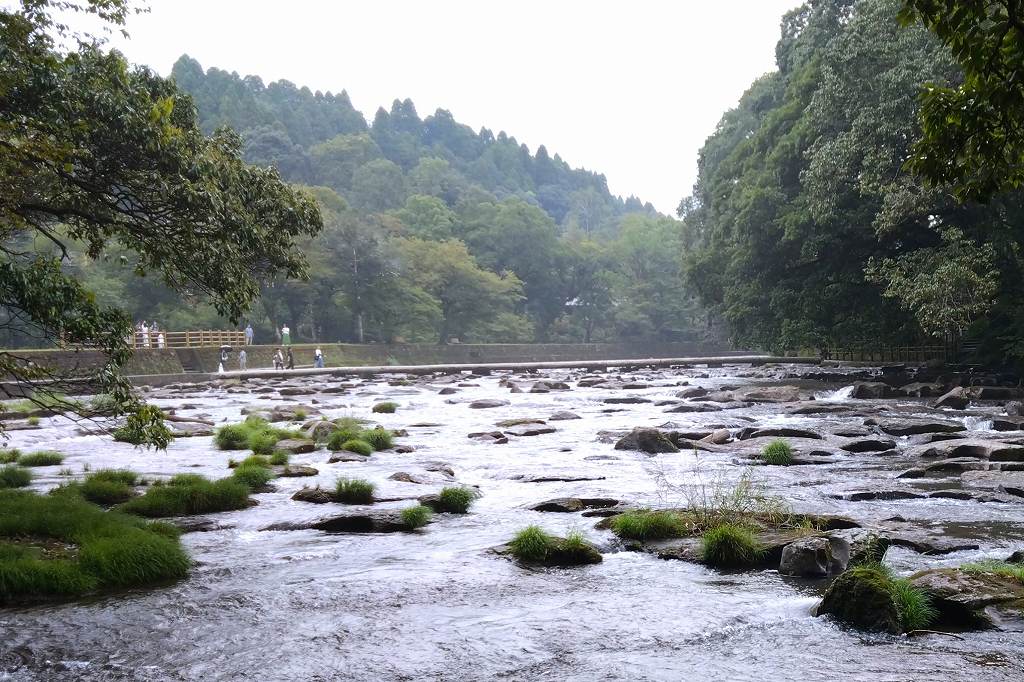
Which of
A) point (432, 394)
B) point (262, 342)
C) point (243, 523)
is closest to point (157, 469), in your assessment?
point (243, 523)

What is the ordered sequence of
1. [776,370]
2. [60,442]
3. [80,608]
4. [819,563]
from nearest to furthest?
[80,608] → [819,563] → [60,442] → [776,370]

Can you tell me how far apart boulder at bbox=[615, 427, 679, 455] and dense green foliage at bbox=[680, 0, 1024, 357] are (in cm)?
775

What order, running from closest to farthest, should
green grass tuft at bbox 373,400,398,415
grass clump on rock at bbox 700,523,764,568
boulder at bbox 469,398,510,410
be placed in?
grass clump on rock at bbox 700,523,764,568 < green grass tuft at bbox 373,400,398,415 < boulder at bbox 469,398,510,410

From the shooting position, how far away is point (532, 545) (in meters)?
8.26

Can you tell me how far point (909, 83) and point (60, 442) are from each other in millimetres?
23588

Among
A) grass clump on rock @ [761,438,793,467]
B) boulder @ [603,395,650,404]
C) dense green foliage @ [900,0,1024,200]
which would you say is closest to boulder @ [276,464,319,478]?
grass clump on rock @ [761,438,793,467]

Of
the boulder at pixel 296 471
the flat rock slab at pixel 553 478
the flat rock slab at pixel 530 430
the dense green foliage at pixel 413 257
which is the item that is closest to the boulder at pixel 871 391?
the flat rock slab at pixel 530 430

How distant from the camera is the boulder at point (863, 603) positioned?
6.08 meters

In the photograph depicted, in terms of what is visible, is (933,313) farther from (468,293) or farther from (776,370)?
(468,293)

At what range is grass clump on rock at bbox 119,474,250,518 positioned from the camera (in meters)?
10.4

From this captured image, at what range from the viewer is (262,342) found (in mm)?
64688

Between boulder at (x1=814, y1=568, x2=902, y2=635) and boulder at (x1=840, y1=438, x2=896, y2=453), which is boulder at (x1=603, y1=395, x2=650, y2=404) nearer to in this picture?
boulder at (x1=840, y1=438, x2=896, y2=453)

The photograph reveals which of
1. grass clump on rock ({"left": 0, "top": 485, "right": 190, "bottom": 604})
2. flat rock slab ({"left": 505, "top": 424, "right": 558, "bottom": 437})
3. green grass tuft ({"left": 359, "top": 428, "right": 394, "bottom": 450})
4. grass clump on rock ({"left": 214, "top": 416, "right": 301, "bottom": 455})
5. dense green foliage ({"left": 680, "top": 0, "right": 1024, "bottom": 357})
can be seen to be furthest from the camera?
dense green foliage ({"left": 680, "top": 0, "right": 1024, "bottom": 357})

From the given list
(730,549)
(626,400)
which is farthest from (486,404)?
(730,549)
